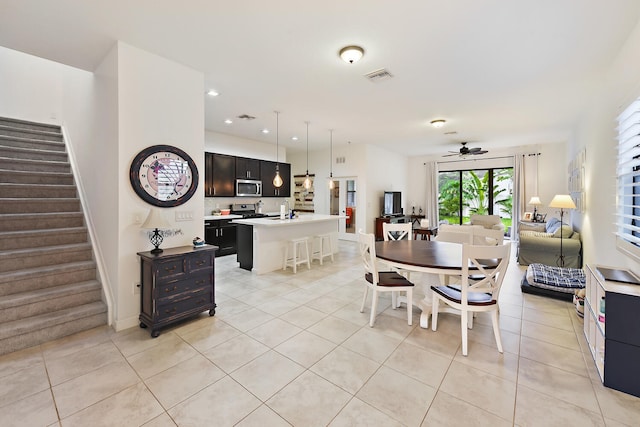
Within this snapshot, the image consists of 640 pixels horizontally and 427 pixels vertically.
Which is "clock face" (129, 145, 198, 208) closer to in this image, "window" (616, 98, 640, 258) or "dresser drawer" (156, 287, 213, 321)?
"dresser drawer" (156, 287, 213, 321)

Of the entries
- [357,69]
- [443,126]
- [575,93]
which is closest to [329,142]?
[443,126]

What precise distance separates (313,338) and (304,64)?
3.02m

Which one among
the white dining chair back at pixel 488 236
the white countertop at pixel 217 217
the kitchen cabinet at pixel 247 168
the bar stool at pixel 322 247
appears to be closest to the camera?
the white dining chair back at pixel 488 236

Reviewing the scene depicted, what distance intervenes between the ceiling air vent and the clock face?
96.9 inches

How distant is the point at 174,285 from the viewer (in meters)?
2.84

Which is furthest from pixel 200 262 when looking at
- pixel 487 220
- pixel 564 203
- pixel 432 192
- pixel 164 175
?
pixel 432 192

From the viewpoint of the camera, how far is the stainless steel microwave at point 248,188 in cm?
686

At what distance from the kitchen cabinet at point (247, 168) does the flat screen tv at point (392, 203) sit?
389 cm

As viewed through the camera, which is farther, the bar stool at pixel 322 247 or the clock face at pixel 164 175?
the bar stool at pixel 322 247

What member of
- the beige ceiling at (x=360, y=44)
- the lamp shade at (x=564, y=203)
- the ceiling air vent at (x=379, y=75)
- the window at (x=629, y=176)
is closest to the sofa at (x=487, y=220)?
the lamp shade at (x=564, y=203)

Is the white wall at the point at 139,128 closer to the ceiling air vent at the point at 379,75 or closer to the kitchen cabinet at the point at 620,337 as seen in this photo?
the ceiling air vent at the point at 379,75

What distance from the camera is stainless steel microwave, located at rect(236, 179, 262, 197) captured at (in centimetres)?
686

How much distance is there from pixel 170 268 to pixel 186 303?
437mm

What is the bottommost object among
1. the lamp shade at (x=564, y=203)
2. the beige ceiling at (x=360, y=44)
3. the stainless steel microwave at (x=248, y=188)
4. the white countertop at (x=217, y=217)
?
the white countertop at (x=217, y=217)
